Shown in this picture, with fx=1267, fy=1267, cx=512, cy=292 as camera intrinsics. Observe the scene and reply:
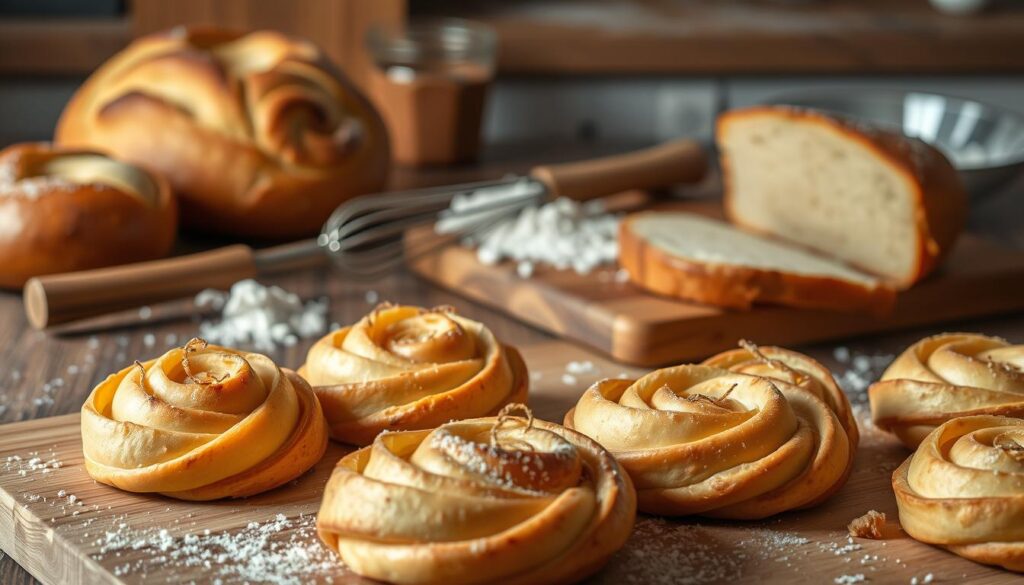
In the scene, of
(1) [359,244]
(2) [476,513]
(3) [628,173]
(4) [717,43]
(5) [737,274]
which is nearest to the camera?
(2) [476,513]

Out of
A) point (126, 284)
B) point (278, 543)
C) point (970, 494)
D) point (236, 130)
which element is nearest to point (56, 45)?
point (236, 130)

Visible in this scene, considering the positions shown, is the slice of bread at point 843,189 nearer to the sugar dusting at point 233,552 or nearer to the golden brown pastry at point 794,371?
the golden brown pastry at point 794,371

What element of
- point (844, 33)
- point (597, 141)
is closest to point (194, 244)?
point (597, 141)

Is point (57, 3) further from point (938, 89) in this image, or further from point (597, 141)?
point (938, 89)

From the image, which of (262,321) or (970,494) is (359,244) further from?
(970,494)

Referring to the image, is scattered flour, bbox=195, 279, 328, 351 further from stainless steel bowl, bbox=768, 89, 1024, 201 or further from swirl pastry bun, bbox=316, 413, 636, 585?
stainless steel bowl, bbox=768, 89, 1024, 201
